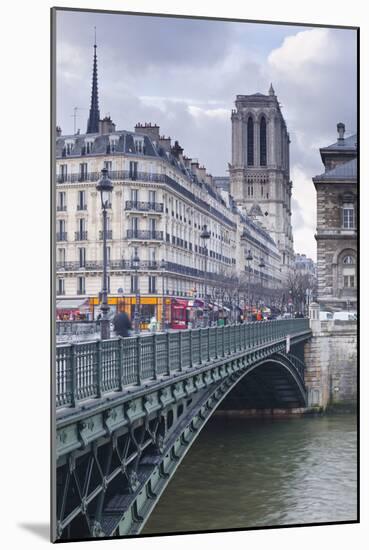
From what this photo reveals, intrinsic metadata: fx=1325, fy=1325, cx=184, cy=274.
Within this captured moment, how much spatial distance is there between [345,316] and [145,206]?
139 inches

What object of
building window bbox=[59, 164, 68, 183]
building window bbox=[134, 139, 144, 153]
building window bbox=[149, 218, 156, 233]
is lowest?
building window bbox=[149, 218, 156, 233]

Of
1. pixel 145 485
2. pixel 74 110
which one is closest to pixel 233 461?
pixel 145 485

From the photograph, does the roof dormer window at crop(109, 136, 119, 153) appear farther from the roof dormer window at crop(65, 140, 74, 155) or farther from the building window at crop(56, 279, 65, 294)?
the building window at crop(56, 279, 65, 294)

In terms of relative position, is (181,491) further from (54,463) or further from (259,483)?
(54,463)

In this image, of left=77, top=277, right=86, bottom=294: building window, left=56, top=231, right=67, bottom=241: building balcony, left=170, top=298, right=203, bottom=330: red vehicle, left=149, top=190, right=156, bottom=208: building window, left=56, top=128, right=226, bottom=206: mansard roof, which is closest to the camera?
left=56, top=231, right=67, bottom=241: building balcony

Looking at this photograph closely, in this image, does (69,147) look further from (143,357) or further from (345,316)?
(345,316)

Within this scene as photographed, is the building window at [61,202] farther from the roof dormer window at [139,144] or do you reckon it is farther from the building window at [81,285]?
the roof dormer window at [139,144]

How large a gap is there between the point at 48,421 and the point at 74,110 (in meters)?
3.90

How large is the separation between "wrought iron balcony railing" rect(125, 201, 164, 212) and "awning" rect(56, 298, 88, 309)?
157 cm

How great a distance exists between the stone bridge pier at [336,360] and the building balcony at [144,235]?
287 centimetres

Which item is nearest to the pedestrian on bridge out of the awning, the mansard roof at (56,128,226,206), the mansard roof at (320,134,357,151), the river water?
the awning

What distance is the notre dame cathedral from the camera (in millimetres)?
18812

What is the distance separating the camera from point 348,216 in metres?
18.9

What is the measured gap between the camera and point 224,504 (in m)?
18.2
